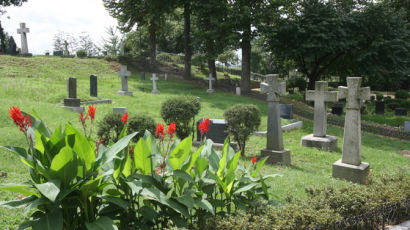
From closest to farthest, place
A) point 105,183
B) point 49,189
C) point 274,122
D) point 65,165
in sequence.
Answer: point 49,189 → point 65,165 → point 105,183 → point 274,122

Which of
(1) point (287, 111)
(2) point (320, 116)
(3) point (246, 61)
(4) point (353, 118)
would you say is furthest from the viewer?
(3) point (246, 61)

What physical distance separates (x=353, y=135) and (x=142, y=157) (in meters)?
5.34

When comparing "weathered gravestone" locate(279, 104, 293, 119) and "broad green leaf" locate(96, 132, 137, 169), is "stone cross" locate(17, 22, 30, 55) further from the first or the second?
"broad green leaf" locate(96, 132, 137, 169)

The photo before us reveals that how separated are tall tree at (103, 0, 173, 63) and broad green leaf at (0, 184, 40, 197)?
25.3m

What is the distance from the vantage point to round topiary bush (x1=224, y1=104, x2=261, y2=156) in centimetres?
927

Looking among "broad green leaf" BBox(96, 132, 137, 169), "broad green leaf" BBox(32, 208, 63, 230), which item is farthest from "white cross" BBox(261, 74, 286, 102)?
"broad green leaf" BBox(32, 208, 63, 230)

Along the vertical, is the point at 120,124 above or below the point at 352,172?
above

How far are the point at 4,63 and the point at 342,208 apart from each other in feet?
87.7

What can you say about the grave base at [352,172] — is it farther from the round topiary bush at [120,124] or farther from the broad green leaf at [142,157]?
the broad green leaf at [142,157]

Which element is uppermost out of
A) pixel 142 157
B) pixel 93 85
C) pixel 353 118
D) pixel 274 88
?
pixel 93 85

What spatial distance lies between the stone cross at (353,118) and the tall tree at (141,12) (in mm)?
22012

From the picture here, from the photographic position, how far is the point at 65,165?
2725mm

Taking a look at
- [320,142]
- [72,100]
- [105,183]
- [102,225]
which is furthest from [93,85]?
[102,225]

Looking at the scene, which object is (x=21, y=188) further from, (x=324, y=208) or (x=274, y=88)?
(x=274, y=88)
